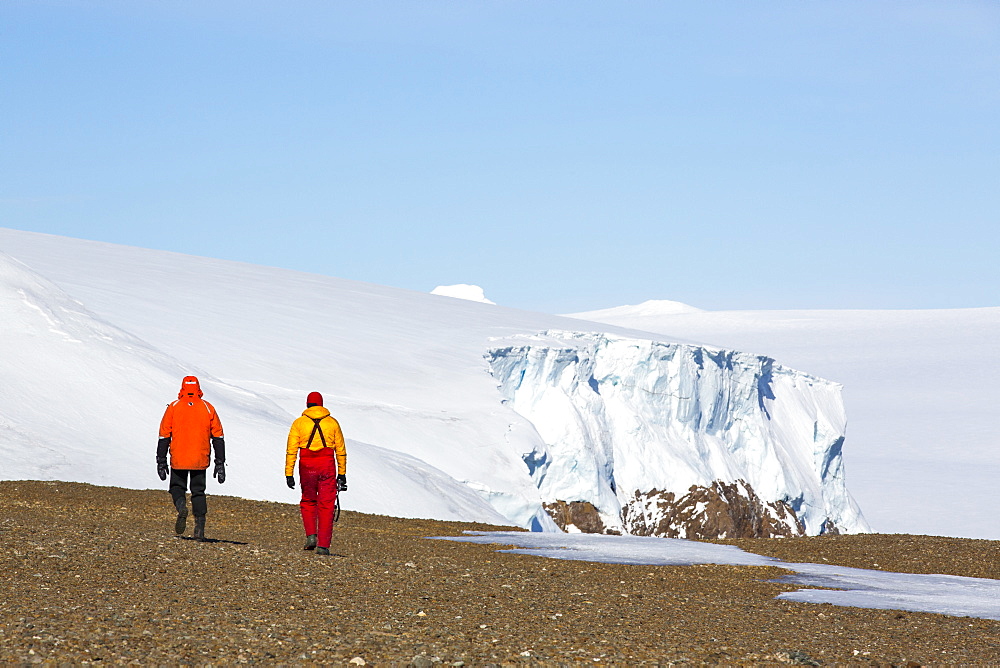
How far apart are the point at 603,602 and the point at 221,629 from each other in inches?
134

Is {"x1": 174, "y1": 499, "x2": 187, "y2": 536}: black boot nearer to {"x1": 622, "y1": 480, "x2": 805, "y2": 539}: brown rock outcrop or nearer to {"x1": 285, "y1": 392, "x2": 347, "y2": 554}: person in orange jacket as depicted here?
{"x1": 285, "y1": 392, "x2": 347, "y2": 554}: person in orange jacket

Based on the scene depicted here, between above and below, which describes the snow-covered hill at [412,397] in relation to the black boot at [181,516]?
above

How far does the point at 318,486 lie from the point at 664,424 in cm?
3022

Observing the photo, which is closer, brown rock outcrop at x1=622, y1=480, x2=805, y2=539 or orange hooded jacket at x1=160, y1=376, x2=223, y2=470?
orange hooded jacket at x1=160, y1=376, x2=223, y2=470

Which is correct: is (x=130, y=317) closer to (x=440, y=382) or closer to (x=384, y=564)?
(x=440, y=382)

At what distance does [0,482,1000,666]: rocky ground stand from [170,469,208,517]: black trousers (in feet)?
1.15

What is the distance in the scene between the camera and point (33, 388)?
21.9m

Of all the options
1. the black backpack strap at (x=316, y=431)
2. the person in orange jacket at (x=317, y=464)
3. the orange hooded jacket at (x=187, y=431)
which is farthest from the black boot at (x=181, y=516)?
the black backpack strap at (x=316, y=431)

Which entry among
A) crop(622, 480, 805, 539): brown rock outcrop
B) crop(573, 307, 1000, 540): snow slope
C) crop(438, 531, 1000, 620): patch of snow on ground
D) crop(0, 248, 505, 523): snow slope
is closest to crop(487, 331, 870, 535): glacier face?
crop(622, 480, 805, 539): brown rock outcrop

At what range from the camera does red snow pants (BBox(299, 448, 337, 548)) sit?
11.1 meters

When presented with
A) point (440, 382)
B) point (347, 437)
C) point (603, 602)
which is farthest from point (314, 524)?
point (440, 382)

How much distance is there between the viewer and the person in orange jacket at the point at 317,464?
11086mm

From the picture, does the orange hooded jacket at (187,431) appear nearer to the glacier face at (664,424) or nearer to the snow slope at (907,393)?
the glacier face at (664,424)

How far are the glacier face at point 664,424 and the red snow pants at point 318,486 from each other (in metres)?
20.2
